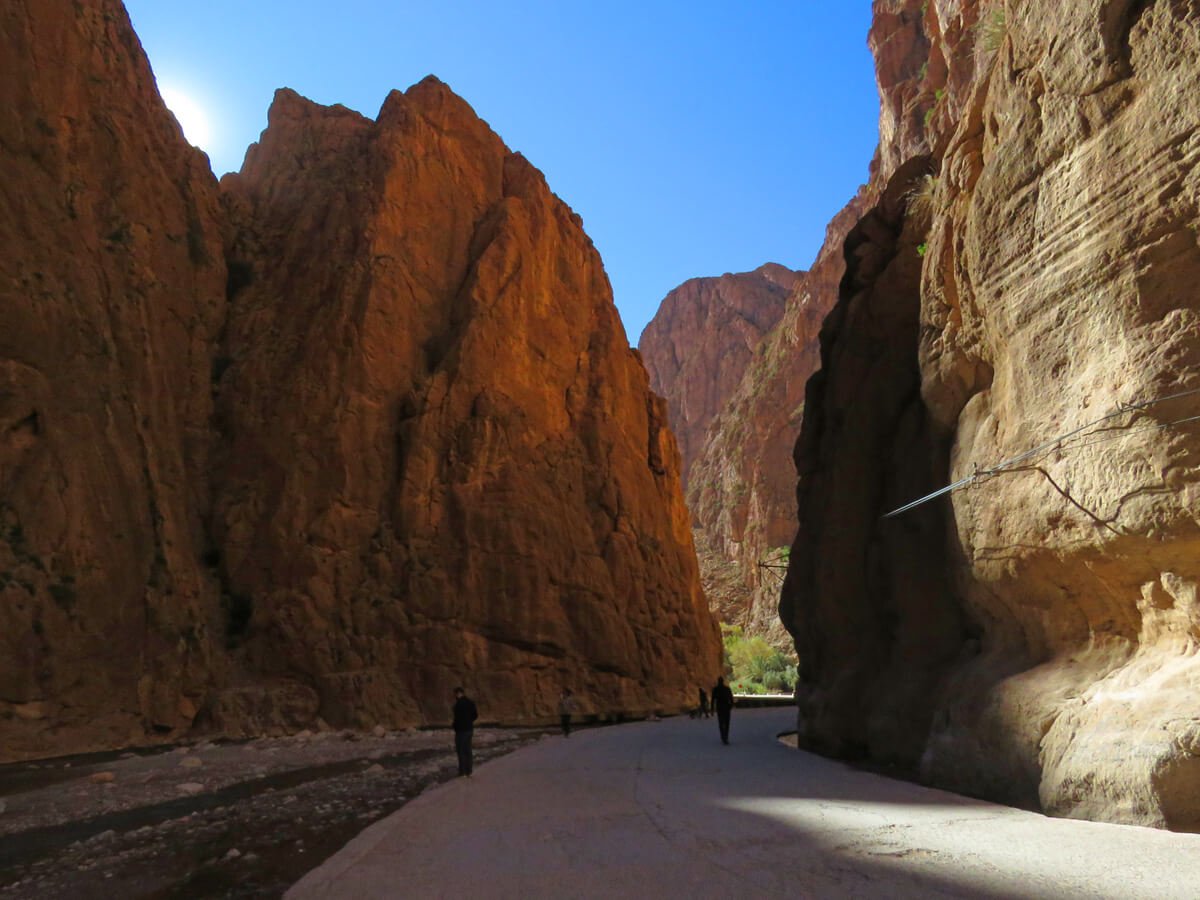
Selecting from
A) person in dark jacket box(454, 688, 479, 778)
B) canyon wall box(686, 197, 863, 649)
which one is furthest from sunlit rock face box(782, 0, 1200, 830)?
canyon wall box(686, 197, 863, 649)

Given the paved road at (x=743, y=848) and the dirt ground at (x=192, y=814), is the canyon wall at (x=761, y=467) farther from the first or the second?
the paved road at (x=743, y=848)

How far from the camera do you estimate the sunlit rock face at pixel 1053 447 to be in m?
6.79

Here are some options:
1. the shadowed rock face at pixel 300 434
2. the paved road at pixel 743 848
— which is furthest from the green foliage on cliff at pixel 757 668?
the paved road at pixel 743 848

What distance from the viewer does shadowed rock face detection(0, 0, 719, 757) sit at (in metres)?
18.6

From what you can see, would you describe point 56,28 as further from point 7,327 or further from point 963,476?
point 963,476

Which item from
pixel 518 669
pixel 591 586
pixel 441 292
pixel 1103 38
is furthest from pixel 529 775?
pixel 441 292

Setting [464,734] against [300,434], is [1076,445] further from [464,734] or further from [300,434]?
[300,434]

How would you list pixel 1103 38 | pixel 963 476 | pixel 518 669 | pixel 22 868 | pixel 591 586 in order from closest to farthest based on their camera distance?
pixel 22 868 → pixel 1103 38 → pixel 963 476 → pixel 518 669 → pixel 591 586

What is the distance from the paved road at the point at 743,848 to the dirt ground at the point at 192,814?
725 millimetres

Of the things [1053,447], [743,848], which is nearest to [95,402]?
[743,848]

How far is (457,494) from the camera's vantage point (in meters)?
26.5

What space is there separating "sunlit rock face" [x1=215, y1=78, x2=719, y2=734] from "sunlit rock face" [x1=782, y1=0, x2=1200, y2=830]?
14.2 metres

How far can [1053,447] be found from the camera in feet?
26.4

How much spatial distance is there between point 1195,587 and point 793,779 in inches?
200
